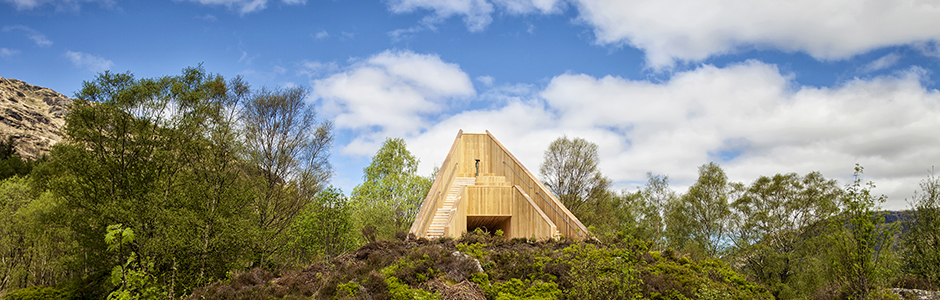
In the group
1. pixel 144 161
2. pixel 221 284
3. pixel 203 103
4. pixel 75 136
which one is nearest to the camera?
pixel 221 284

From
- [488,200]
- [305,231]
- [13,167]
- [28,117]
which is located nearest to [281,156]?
[305,231]

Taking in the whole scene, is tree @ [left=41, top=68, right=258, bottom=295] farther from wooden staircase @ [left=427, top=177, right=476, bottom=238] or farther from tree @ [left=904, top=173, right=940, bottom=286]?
tree @ [left=904, top=173, right=940, bottom=286]

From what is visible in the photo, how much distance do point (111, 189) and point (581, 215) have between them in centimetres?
2310

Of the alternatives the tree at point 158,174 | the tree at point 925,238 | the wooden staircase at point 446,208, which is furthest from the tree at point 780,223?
the tree at point 158,174

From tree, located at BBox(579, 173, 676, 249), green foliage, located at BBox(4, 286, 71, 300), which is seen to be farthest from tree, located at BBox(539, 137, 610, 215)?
green foliage, located at BBox(4, 286, 71, 300)

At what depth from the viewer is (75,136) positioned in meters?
12.6

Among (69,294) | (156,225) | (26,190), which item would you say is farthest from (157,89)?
(26,190)

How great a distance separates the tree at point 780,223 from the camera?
22891mm

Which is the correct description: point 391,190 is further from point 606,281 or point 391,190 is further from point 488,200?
point 606,281

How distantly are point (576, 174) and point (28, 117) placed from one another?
7196 centimetres

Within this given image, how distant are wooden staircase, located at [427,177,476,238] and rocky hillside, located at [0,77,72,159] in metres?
50.5

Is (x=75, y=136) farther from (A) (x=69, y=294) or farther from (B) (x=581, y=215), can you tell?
(B) (x=581, y=215)

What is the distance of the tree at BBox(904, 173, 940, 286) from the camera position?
13.6 meters

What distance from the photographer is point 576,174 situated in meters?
30.0
